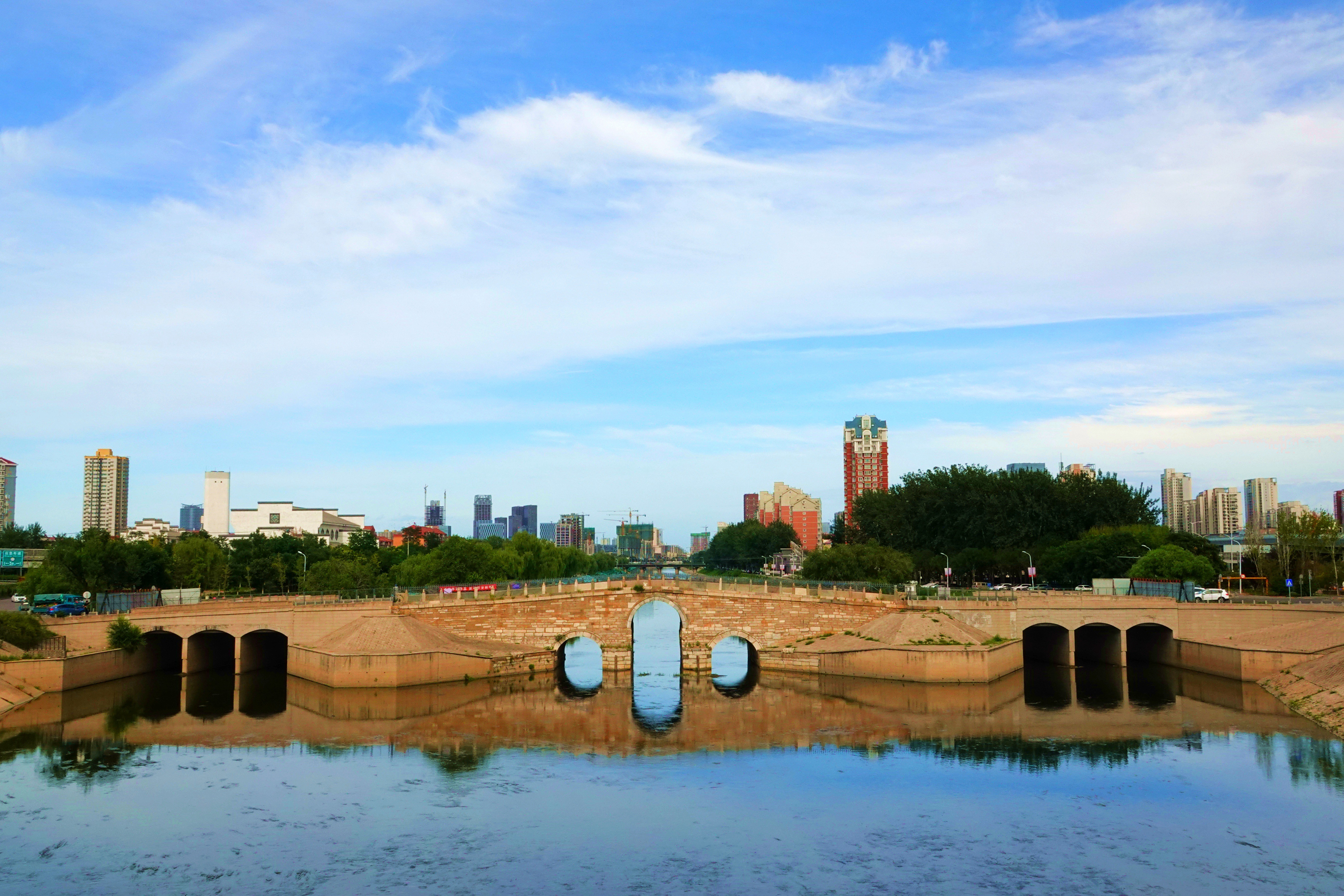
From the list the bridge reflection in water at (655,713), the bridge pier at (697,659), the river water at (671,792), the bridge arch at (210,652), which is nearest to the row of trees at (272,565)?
the bridge arch at (210,652)

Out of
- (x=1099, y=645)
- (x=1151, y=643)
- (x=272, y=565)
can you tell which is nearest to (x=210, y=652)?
(x=272, y=565)

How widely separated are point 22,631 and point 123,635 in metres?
7.55

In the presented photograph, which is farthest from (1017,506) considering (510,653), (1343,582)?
(510,653)

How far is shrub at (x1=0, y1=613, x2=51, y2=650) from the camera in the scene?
6081cm

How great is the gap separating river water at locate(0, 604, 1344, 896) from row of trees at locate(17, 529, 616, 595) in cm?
2575

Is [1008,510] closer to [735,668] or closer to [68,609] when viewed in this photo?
[735,668]

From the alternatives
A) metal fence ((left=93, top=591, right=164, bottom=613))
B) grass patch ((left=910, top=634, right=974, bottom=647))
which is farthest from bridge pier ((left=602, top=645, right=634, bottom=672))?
metal fence ((left=93, top=591, right=164, bottom=613))

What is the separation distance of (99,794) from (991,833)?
33490 mm

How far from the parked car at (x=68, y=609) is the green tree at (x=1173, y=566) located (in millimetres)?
80810

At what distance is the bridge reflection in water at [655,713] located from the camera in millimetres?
52719

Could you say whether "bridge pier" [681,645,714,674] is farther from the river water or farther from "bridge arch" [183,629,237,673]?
A: "bridge arch" [183,629,237,673]

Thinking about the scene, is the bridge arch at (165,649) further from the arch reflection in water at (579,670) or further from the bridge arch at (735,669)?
the bridge arch at (735,669)

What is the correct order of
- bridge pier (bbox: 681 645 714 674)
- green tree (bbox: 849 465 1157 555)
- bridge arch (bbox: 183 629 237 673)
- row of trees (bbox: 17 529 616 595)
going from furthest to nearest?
green tree (bbox: 849 465 1157 555) → row of trees (bbox: 17 529 616 595) → bridge arch (bbox: 183 629 237 673) → bridge pier (bbox: 681 645 714 674)

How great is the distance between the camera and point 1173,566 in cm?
8756
